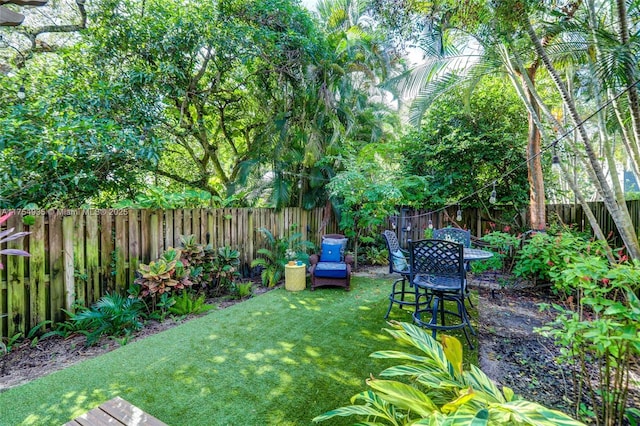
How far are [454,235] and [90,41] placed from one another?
6819 millimetres

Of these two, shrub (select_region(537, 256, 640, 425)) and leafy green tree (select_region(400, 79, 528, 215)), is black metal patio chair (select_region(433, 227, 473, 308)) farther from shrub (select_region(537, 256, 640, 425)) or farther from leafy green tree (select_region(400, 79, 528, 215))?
shrub (select_region(537, 256, 640, 425))

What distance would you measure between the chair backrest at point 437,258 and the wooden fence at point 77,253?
3.37m

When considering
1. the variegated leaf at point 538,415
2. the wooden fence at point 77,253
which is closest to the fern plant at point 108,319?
the wooden fence at point 77,253

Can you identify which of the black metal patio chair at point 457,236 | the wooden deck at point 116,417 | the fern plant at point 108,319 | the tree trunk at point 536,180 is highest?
the tree trunk at point 536,180

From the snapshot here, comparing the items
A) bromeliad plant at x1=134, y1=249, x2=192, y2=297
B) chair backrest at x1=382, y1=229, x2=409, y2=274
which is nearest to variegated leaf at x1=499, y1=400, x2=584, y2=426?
chair backrest at x1=382, y1=229, x2=409, y2=274

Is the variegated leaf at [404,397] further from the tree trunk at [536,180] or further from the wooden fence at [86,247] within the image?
the tree trunk at [536,180]

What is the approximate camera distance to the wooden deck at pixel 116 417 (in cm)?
126

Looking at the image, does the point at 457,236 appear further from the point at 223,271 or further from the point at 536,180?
the point at 223,271

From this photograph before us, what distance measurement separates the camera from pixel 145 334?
318 cm

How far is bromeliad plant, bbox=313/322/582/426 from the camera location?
80 centimetres

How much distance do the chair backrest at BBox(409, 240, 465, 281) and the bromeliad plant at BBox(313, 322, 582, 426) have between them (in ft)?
5.76

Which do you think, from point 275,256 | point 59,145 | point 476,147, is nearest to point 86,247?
point 59,145

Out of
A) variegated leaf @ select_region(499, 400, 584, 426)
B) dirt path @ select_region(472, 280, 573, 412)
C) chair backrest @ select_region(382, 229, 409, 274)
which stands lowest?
dirt path @ select_region(472, 280, 573, 412)

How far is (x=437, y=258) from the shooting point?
9.77 ft
